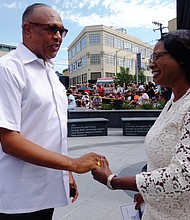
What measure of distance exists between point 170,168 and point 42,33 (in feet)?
3.28

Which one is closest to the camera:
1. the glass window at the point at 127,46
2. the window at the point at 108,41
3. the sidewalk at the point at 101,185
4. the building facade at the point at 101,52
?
the sidewalk at the point at 101,185

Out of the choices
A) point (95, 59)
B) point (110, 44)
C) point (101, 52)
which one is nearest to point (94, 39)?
point (101, 52)

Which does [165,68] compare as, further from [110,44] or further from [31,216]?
[110,44]

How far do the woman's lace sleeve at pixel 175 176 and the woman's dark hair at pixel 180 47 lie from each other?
0.28 m

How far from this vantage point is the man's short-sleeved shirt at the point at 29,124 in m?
1.39

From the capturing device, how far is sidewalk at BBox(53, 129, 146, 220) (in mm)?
3459

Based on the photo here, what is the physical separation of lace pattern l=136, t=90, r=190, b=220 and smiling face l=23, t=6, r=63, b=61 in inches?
30.6

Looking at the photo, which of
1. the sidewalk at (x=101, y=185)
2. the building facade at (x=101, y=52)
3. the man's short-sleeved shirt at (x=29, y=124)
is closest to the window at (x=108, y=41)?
the building facade at (x=101, y=52)

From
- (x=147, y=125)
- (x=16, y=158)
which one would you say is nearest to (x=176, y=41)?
(x=16, y=158)

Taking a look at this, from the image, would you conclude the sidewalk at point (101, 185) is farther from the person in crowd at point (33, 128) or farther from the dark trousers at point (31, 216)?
the person in crowd at point (33, 128)

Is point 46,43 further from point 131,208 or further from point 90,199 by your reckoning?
point 90,199

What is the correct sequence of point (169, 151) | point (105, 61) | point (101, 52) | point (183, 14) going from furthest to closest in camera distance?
1. point (105, 61)
2. point (101, 52)
3. point (183, 14)
4. point (169, 151)

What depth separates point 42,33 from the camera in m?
1.59

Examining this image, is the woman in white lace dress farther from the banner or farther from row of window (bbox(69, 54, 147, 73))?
row of window (bbox(69, 54, 147, 73))
